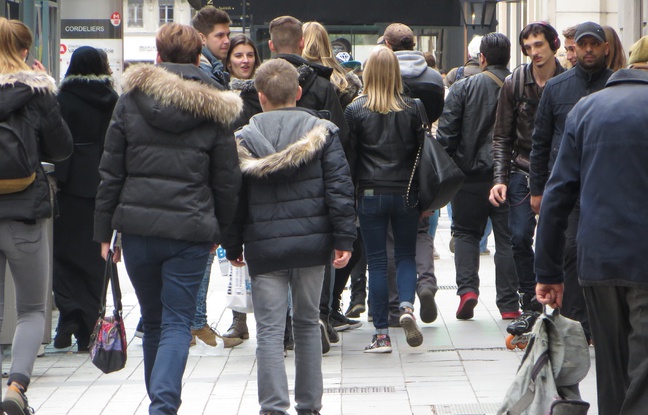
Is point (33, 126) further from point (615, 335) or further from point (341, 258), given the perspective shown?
point (615, 335)

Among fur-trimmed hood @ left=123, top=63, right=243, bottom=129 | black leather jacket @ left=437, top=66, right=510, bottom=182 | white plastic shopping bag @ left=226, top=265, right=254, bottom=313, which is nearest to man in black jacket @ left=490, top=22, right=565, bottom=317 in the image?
black leather jacket @ left=437, top=66, right=510, bottom=182

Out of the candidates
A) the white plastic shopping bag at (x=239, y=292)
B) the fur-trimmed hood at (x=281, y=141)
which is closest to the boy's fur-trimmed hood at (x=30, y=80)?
the fur-trimmed hood at (x=281, y=141)

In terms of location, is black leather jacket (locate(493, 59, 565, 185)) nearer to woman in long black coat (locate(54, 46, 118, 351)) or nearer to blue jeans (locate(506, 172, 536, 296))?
blue jeans (locate(506, 172, 536, 296))

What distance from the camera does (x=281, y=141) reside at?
19.7ft

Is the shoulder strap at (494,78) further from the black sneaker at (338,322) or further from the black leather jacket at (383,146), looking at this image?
the black sneaker at (338,322)

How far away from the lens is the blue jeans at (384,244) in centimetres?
778

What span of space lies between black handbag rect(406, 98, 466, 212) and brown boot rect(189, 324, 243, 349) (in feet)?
5.07

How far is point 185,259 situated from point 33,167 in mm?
1098

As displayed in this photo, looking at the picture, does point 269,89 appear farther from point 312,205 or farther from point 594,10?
point 594,10

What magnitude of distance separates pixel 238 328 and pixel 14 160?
2.72 meters

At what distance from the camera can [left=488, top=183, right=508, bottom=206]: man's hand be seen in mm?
8266

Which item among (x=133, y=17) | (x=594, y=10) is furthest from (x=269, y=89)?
(x=133, y=17)

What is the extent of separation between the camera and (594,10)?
62.2ft

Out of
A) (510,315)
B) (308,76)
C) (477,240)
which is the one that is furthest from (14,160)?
(510,315)
